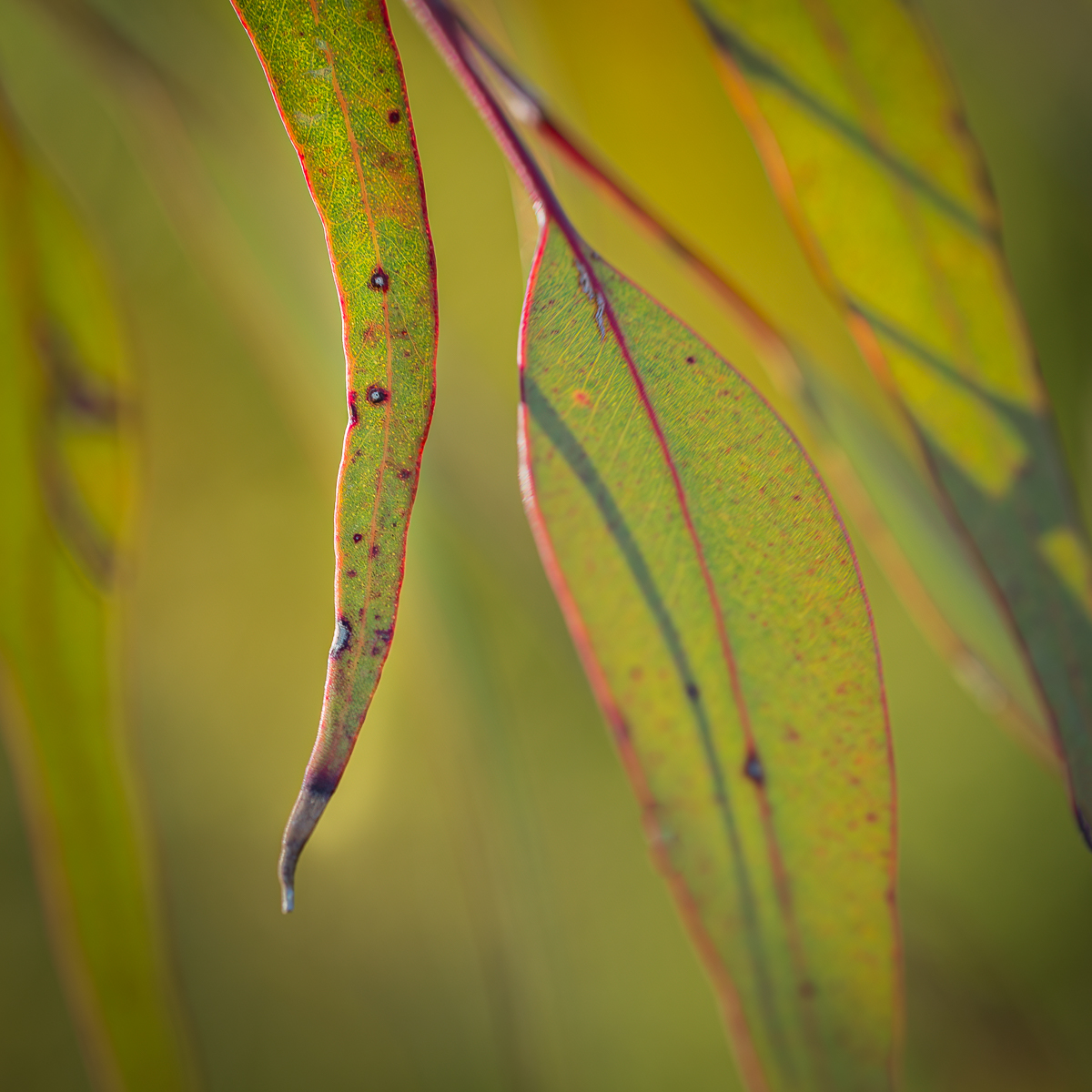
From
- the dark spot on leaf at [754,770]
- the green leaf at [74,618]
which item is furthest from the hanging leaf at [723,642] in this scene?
the green leaf at [74,618]

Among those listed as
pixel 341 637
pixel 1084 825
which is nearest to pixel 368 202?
pixel 341 637

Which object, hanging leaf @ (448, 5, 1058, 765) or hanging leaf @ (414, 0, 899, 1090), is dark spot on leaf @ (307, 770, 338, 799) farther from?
hanging leaf @ (448, 5, 1058, 765)

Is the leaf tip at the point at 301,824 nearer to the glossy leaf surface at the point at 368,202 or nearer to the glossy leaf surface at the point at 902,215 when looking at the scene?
the glossy leaf surface at the point at 368,202

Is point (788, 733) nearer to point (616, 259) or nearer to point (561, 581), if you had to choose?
point (561, 581)

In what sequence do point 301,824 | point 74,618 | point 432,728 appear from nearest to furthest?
point 301,824
point 74,618
point 432,728

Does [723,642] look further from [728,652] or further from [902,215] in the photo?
[902,215]

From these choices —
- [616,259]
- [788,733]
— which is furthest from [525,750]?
[788,733]
